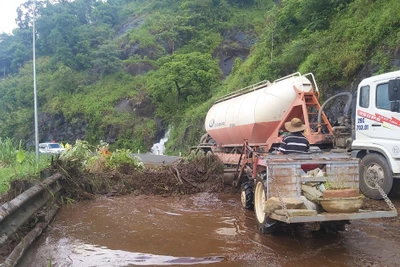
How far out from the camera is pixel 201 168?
11484 mm

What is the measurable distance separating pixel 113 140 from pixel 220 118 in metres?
33.6

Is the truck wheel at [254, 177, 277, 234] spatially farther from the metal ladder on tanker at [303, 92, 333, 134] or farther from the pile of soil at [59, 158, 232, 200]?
the pile of soil at [59, 158, 232, 200]

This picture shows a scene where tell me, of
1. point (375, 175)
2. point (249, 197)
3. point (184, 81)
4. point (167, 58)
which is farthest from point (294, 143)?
point (167, 58)

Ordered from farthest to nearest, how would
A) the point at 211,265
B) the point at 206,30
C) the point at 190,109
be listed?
the point at 206,30
the point at 190,109
the point at 211,265

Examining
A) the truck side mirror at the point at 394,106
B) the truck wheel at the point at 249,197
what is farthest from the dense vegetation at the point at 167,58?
the truck wheel at the point at 249,197

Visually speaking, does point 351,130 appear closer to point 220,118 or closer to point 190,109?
point 220,118

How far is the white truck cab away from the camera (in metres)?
8.05

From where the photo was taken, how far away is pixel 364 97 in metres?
9.00

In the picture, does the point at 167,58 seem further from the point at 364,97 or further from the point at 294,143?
the point at 294,143

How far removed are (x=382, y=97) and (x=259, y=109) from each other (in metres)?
3.09

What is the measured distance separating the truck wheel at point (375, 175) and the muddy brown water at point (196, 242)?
1527mm

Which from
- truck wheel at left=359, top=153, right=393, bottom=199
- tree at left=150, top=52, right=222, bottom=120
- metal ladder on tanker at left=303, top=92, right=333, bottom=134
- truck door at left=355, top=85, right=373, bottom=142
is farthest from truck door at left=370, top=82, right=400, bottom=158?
tree at left=150, top=52, right=222, bottom=120

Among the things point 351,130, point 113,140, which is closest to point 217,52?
point 113,140

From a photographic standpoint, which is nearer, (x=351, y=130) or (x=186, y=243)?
(x=186, y=243)
